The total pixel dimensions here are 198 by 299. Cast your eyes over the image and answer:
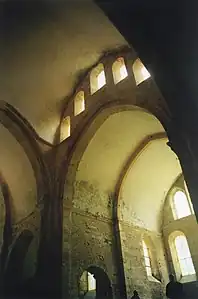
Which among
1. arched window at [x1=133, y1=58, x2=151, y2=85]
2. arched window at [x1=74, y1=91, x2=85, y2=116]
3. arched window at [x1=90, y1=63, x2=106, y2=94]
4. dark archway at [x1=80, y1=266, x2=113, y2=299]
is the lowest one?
dark archway at [x1=80, y1=266, x2=113, y2=299]

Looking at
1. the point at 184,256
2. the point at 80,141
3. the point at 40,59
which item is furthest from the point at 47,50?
the point at 184,256

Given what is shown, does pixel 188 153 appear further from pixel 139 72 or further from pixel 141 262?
pixel 141 262

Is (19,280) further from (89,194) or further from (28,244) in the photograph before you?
(89,194)

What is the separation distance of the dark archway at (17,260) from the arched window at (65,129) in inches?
145

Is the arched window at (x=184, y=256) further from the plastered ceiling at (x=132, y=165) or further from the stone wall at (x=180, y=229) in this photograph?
the plastered ceiling at (x=132, y=165)

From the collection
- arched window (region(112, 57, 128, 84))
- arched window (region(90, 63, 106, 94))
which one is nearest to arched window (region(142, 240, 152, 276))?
arched window (region(90, 63, 106, 94))

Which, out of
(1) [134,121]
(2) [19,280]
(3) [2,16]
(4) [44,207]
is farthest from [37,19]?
(2) [19,280]

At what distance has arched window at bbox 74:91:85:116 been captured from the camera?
10.9 m

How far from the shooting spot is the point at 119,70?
33.1 feet

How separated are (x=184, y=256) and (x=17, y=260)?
629 centimetres

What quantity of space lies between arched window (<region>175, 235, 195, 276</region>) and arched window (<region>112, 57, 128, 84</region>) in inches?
262

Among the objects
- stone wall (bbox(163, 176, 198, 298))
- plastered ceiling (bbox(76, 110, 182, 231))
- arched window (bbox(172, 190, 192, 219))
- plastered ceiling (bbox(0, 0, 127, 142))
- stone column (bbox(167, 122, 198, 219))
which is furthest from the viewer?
arched window (bbox(172, 190, 192, 219))

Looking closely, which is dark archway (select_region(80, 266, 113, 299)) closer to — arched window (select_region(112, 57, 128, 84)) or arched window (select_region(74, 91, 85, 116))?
arched window (select_region(74, 91, 85, 116))

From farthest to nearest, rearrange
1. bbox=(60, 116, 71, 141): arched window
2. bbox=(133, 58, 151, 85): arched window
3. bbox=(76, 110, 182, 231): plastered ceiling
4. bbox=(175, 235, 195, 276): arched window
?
bbox=(60, 116, 71, 141): arched window, bbox=(175, 235, 195, 276): arched window, bbox=(76, 110, 182, 231): plastered ceiling, bbox=(133, 58, 151, 85): arched window
